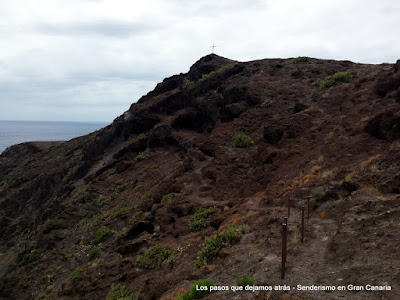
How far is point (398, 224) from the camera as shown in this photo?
764 cm

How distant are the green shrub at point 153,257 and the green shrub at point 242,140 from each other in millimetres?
11712

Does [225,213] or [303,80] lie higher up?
[303,80]

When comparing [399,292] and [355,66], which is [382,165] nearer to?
[399,292]

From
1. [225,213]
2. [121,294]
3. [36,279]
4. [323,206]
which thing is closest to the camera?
[323,206]

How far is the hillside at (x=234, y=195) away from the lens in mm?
8203

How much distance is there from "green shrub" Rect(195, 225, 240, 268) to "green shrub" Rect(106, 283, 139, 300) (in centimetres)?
311

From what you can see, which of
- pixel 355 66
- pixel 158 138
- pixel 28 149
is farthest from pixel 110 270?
pixel 28 149

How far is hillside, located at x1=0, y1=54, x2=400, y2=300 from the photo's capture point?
26.9 ft

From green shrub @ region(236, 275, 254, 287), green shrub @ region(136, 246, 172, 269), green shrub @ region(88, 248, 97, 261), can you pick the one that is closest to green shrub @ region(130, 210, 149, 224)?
green shrub @ region(88, 248, 97, 261)

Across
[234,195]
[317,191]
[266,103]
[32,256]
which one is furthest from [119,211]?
[266,103]

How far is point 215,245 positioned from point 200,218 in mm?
4206

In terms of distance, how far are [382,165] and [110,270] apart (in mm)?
13816

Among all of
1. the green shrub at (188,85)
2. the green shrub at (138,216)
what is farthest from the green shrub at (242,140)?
the green shrub at (188,85)

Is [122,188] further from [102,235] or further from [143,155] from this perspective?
[102,235]
